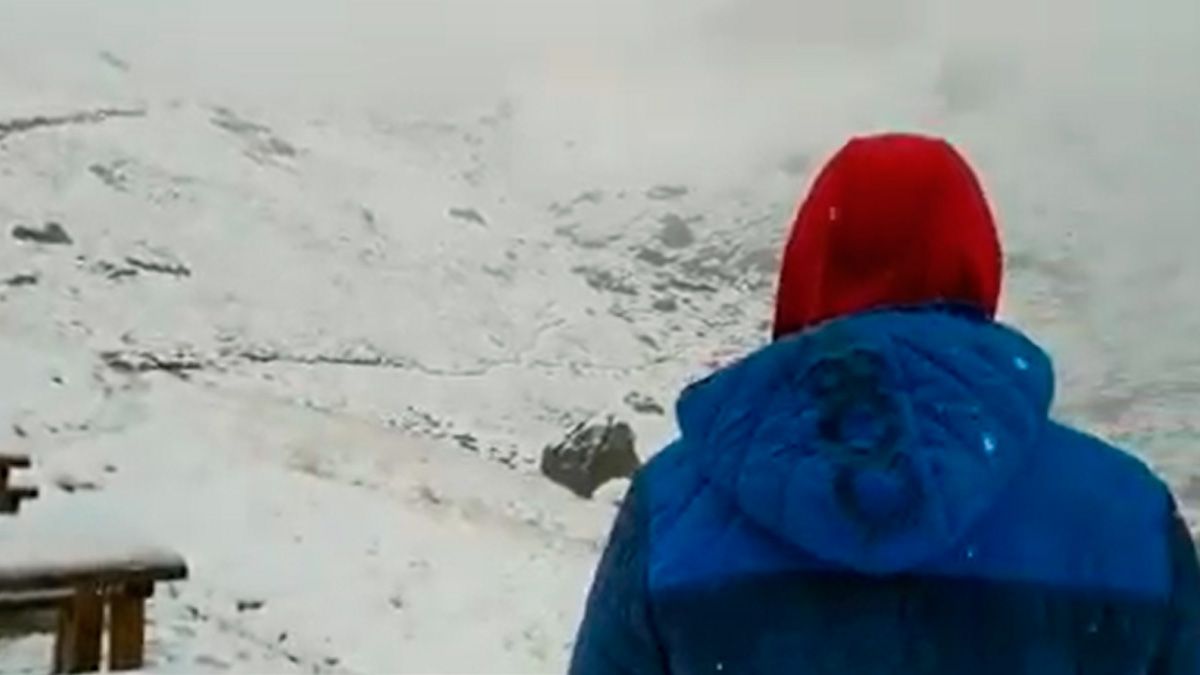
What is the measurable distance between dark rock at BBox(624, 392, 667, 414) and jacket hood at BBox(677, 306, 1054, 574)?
21207mm

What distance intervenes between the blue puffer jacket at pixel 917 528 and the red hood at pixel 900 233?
1.8 inches

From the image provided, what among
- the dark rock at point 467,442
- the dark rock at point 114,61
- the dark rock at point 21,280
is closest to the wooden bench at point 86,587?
the dark rock at point 467,442

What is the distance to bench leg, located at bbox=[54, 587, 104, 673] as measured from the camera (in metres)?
6.80

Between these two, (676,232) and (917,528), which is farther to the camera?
(676,232)

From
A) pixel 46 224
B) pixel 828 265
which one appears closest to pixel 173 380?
pixel 46 224

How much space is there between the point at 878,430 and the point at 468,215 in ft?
101

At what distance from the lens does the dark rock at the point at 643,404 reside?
23312 mm

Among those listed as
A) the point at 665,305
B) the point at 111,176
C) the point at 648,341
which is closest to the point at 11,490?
the point at 111,176

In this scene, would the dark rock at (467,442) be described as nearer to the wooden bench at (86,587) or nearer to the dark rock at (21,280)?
the dark rock at (21,280)

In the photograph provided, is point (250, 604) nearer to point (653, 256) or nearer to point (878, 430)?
point (878, 430)

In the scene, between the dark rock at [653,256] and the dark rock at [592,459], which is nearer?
the dark rock at [592,459]

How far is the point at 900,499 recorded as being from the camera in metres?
1.80

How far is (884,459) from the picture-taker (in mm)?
1823

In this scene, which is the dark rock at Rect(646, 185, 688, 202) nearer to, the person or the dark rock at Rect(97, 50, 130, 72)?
the dark rock at Rect(97, 50, 130, 72)
